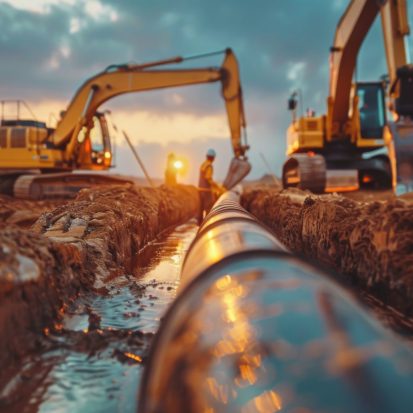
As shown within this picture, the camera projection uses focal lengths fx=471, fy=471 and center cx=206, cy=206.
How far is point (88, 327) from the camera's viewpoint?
2.68m

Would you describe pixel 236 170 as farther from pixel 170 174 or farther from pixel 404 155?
pixel 404 155

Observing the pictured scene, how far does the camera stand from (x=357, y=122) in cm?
1202

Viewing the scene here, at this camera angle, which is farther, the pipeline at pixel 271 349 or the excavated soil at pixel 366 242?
the excavated soil at pixel 366 242

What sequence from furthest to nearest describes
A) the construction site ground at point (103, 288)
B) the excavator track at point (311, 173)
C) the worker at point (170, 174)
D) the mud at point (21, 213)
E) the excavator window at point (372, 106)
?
the worker at point (170, 174), the excavator window at point (372, 106), the excavator track at point (311, 173), the mud at point (21, 213), the construction site ground at point (103, 288)

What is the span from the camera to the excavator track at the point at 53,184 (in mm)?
11750

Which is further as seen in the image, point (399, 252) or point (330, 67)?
point (330, 67)

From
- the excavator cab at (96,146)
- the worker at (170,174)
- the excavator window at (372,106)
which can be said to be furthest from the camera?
the worker at (170,174)

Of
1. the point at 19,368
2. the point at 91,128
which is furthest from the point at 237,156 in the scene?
the point at 19,368

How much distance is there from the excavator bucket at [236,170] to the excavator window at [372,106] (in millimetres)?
3169

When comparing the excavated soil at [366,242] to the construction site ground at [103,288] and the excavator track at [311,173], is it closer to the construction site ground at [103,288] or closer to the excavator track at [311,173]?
the construction site ground at [103,288]

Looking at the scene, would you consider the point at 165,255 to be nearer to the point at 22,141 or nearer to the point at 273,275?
the point at 273,275

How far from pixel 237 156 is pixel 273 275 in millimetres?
11483

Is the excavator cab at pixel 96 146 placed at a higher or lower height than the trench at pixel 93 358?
higher

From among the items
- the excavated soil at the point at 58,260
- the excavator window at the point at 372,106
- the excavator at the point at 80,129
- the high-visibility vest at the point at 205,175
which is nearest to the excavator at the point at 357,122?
the excavator window at the point at 372,106
